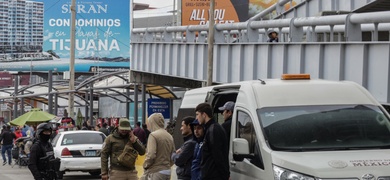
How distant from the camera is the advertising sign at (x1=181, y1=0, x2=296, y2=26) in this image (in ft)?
199

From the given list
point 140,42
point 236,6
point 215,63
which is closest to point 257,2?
point 236,6

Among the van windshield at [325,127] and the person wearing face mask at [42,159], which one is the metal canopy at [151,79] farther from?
the van windshield at [325,127]

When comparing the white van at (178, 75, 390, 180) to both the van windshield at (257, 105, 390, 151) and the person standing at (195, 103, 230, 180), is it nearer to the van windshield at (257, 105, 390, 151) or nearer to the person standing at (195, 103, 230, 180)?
the van windshield at (257, 105, 390, 151)

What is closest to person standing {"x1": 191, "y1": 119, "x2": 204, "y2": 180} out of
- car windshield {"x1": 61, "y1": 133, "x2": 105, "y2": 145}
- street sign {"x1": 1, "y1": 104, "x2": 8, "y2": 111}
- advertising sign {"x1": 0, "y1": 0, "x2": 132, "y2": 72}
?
car windshield {"x1": 61, "y1": 133, "x2": 105, "y2": 145}

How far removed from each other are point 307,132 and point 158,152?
3.42m

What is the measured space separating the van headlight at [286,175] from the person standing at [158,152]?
3737 millimetres

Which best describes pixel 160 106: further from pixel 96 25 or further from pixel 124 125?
pixel 96 25

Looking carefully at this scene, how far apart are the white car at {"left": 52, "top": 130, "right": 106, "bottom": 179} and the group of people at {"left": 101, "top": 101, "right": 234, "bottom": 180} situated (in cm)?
1216

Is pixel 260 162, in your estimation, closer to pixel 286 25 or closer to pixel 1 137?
pixel 286 25

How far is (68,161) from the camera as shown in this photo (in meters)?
26.0

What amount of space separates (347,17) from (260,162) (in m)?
10.2

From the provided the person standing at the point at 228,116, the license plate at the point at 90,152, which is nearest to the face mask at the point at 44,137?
the person standing at the point at 228,116

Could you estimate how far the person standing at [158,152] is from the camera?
13156 mm

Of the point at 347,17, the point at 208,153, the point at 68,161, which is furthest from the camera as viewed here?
the point at 68,161
